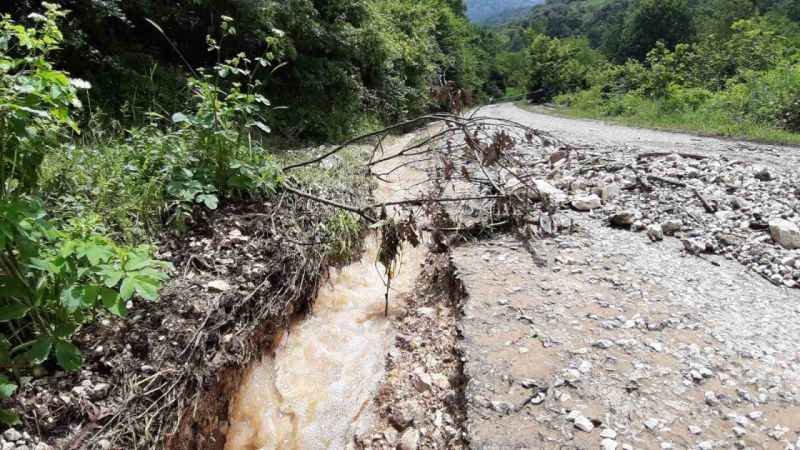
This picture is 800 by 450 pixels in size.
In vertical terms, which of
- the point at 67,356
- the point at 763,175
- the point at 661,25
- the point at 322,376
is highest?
the point at 661,25

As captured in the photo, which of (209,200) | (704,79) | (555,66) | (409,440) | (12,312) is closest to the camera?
A: (12,312)

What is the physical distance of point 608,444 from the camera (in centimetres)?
196

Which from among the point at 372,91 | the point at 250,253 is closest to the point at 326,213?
the point at 250,253

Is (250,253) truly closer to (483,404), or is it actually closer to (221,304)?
(221,304)

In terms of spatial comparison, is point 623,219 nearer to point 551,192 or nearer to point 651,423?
point 551,192

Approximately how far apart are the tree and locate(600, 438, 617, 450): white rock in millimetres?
39785

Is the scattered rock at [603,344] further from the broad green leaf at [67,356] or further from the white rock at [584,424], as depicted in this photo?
the broad green leaf at [67,356]

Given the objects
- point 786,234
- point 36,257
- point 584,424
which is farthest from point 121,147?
point 786,234

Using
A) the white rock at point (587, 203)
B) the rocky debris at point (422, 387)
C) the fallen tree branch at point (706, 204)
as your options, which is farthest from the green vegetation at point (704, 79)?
the rocky debris at point (422, 387)

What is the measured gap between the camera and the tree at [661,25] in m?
34.7

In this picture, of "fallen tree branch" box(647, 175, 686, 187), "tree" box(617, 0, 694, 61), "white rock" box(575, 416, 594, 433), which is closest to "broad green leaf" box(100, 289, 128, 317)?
"white rock" box(575, 416, 594, 433)

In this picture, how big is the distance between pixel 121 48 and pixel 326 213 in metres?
4.02

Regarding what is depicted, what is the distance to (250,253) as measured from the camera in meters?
3.13

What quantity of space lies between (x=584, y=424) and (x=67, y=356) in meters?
2.31
